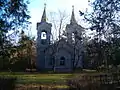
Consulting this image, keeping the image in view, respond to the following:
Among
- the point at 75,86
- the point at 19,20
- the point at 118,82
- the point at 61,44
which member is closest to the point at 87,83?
the point at 75,86

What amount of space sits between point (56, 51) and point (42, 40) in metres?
3.85

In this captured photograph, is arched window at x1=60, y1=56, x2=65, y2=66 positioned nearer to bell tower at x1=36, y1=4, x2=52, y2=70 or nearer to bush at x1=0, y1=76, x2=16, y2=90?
bell tower at x1=36, y1=4, x2=52, y2=70

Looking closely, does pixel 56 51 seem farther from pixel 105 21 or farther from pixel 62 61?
pixel 105 21

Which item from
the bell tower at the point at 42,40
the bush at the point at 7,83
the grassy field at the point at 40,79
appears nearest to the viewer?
the bush at the point at 7,83

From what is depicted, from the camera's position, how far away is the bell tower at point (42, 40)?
2904 inches

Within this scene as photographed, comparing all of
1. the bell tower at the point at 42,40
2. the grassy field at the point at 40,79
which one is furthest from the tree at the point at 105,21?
the bell tower at the point at 42,40

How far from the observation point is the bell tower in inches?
2904

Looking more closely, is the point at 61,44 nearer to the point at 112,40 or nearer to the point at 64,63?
the point at 64,63

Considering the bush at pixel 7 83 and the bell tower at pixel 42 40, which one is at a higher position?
the bell tower at pixel 42 40

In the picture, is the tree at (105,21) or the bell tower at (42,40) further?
the bell tower at (42,40)

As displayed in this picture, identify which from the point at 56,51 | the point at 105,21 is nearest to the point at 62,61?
the point at 56,51

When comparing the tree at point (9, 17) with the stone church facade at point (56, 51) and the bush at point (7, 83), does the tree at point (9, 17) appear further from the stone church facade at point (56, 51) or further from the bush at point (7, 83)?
the stone church facade at point (56, 51)

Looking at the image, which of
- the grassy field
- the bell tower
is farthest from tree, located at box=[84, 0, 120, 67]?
the bell tower

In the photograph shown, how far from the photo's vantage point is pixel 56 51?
2940 inches
